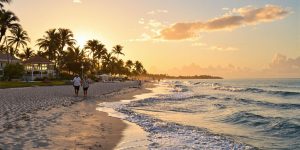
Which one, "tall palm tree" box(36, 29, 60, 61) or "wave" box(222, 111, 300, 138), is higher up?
"tall palm tree" box(36, 29, 60, 61)

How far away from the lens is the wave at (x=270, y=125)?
41.9ft

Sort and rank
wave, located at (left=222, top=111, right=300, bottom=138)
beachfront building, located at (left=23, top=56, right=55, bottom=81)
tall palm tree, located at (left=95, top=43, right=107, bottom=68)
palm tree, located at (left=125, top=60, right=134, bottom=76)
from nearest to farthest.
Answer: wave, located at (left=222, top=111, right=300, bottom=138) < beachfront building, located at (left=23, top=56, right=55, bottom=81) < tall palm tree, located at (left=95, top=43, right=107, bottom=68) < palm tree, located at (left=125, top=60, right=134, bottom=76)

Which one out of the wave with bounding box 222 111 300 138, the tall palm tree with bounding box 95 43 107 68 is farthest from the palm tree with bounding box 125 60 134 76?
the wave with bounding box 222 111 300 138

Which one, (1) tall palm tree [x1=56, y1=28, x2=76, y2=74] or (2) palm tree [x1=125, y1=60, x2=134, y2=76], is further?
(2) palm tree [x1=125, y1=60, x2=134, y2=76]

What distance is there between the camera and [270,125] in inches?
576

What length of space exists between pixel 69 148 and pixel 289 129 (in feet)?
30.5

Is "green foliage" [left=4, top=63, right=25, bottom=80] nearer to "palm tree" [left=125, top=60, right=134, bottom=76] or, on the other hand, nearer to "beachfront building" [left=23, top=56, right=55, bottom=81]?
"beachfront building" [left=23, top=56, right=55, bottom=81]

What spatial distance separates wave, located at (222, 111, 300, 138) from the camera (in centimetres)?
1276

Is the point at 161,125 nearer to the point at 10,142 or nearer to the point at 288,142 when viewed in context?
the point at 288,142

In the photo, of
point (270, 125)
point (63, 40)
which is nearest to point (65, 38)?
point (63, 40)

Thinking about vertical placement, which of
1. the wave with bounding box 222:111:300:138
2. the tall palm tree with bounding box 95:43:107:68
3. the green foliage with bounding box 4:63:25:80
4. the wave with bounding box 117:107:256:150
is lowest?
the wave with bounding box 222:111:300:138

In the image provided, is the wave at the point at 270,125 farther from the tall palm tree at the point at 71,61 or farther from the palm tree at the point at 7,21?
the tall palm tree at the point at 71,61

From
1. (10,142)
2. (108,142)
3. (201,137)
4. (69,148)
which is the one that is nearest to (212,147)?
(201,137)

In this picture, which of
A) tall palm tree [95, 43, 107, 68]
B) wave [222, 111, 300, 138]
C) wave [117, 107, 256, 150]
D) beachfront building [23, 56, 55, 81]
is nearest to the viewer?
wave [117, 107, 256, 150]
